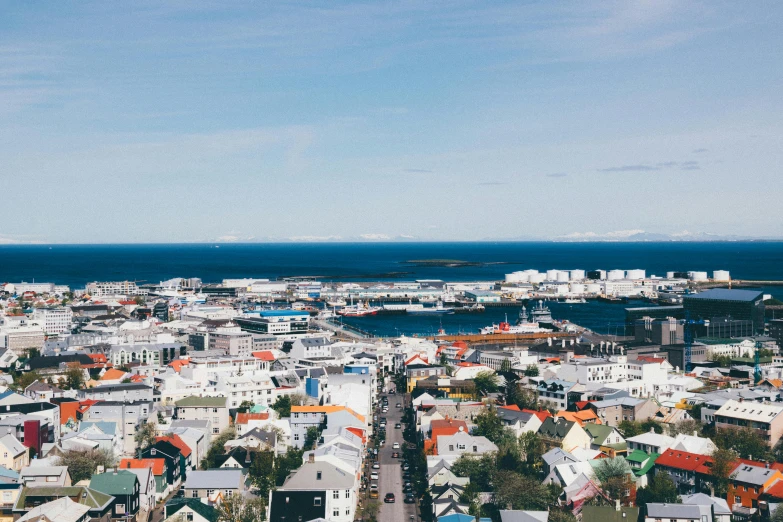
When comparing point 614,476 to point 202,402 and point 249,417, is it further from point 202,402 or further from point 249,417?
point 202,402

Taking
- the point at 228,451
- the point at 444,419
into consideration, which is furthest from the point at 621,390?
the point at 228,451

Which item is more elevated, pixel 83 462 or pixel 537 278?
pixel 537 278

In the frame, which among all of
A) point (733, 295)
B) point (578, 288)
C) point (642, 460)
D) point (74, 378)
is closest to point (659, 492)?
point (642, 460)

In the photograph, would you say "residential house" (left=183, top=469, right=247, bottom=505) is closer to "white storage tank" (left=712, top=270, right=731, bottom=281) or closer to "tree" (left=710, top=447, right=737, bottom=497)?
"tree" (left=710, top=447, right=737, bottom=497)

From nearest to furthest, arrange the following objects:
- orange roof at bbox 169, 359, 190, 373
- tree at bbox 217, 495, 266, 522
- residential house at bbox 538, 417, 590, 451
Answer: tree at bbox 217, 495, 266, 522
residential house at bbox 538, 417, 590, 451
orange roof at bbox 169, 359, 190, 373

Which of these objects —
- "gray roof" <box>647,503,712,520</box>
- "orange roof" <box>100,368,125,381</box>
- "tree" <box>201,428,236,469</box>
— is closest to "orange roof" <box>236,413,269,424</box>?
"tree" <box>201,428,236,469</box>

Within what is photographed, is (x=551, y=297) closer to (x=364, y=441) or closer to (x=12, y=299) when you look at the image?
(x=12, y=299)
